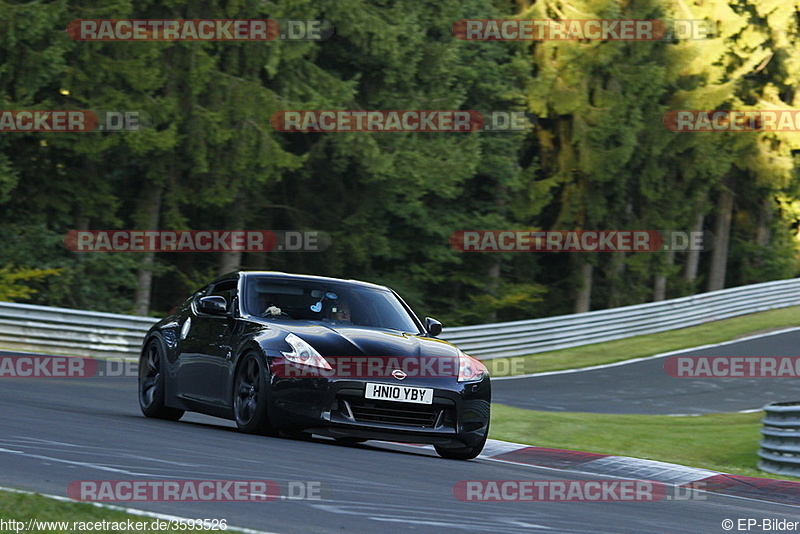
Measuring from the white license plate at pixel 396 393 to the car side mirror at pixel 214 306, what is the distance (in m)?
1.66

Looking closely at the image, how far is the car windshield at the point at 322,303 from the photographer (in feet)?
35.7

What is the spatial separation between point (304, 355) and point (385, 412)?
2.40 ft

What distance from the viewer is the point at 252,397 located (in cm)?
1023

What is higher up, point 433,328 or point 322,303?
point 322,303

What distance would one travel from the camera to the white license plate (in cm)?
983

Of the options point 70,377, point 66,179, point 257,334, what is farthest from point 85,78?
point 257,334

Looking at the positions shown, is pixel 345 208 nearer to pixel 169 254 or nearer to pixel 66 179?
pixel 169 254

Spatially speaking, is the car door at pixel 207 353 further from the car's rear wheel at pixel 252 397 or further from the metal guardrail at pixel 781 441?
the metal guardrail at pixel 781 441

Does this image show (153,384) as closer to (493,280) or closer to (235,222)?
(235,222)

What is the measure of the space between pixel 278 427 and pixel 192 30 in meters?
21.4

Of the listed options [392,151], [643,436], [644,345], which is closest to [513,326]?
[644,345]

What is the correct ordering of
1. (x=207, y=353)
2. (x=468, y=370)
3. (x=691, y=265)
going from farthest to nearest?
(x=691, y=265) → (x=207, y=353) → (x=468, y=370)

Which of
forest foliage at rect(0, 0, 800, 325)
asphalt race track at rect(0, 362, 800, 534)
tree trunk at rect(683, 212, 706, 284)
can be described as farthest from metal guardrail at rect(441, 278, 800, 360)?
asphalt race track at rect(0, 362, 800, 534)

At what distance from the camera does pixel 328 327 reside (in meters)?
10.5
